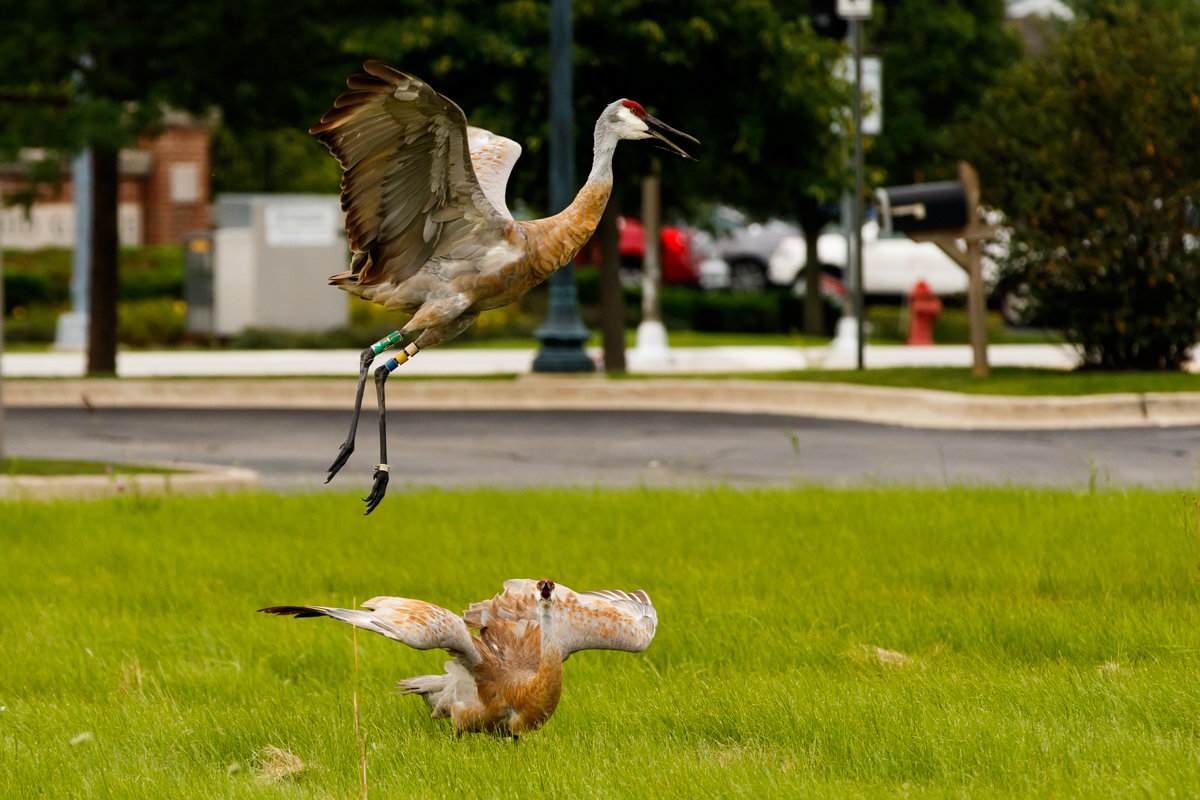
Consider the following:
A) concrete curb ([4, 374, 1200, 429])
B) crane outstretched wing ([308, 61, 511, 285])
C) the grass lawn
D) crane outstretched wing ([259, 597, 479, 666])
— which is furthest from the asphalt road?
crane outstretched wing ([308, 61, 511, 285])

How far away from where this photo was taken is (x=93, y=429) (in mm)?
16078

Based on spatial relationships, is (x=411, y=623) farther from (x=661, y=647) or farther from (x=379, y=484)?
(x=661, y=647)

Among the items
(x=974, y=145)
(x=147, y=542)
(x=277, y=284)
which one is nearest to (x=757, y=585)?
(x=147, y=542)

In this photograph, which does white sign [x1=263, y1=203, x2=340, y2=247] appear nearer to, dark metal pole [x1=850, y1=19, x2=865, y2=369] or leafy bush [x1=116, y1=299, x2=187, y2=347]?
leafy bush [x1=116, y1=299, x2=187, y2=347]

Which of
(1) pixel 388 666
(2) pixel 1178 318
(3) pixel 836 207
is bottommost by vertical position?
(1) pixel 388 666

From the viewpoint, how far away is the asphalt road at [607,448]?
484 inches

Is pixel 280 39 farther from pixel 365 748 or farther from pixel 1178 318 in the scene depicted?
pixel 365 748

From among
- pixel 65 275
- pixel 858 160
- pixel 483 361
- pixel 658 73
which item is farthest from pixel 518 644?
pixel 65 275

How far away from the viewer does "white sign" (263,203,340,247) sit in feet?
90.6

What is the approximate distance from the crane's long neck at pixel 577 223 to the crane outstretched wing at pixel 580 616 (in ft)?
5.12

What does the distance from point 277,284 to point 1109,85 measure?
15231mm

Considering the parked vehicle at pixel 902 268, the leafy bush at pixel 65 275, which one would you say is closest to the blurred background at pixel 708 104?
the leafy bush at pixel 65 275

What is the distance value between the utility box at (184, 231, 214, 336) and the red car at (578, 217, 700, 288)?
1002 centimetres

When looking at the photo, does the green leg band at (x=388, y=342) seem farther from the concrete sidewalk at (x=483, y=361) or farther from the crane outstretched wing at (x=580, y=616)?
the concrete sidewalk at (x=483, y=361)
